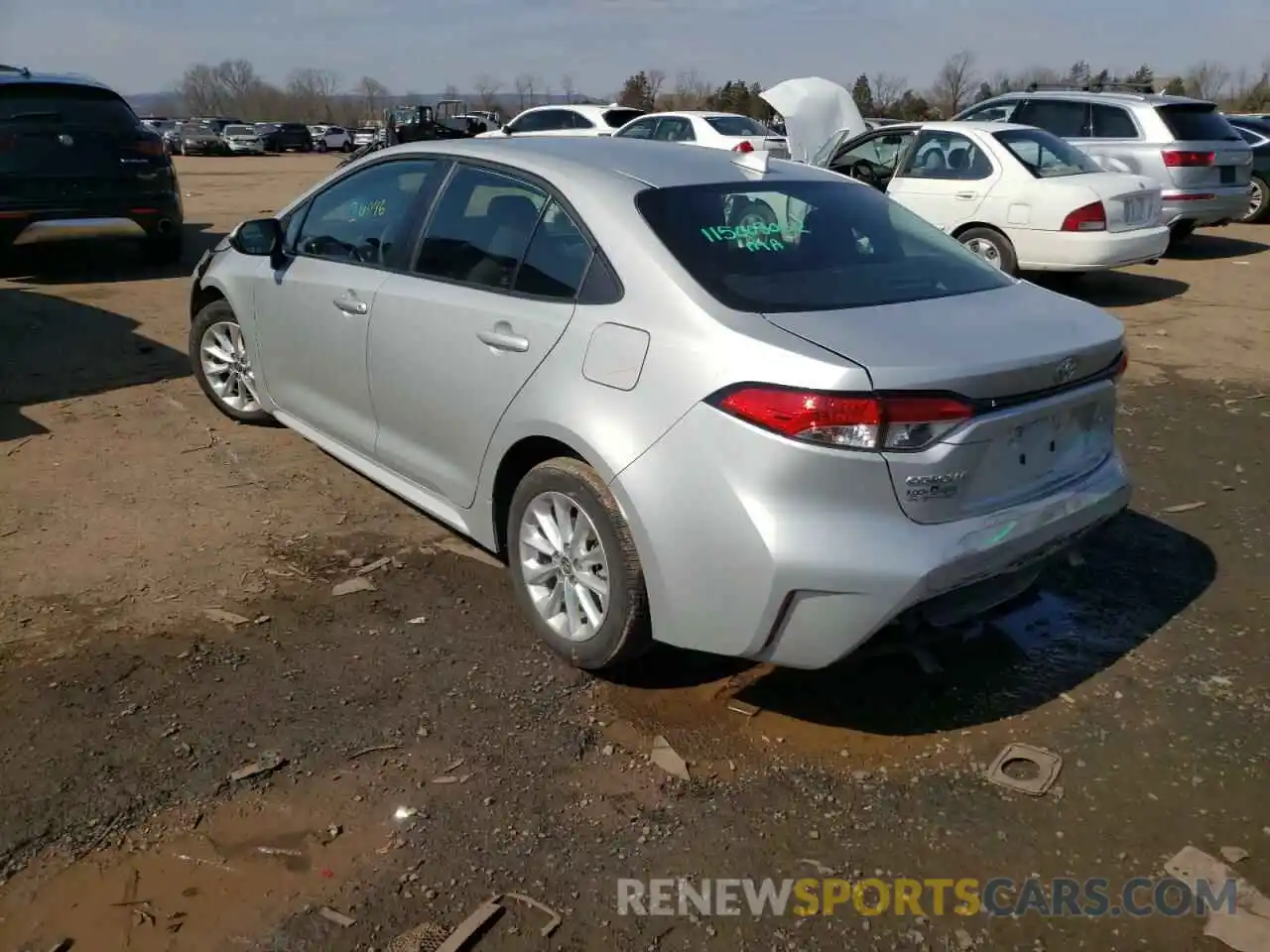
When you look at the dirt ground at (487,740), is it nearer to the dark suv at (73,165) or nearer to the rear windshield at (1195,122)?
the dark suv at (73,165)

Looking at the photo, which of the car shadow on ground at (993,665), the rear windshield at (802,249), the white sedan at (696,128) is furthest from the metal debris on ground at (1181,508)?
the white sedan at (696,128)

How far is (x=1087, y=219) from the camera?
913 cm

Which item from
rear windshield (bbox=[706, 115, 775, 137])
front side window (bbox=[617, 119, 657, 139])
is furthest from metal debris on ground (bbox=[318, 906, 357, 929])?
front side window (bbox=[617, 119, 657, 139])

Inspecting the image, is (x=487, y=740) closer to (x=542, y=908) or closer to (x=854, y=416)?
(x=542, y=908)

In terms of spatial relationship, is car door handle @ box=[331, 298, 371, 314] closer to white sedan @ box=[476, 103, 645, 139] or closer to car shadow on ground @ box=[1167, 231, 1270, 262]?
car shadow on ground @ box=[1167, 231, 1270, 262]

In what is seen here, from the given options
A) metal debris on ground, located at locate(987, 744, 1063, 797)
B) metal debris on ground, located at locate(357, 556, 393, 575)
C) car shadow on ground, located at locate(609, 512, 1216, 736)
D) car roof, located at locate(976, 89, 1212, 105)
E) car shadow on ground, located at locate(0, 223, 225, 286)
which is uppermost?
car roof, located at locate(976, 89, 1212, 105)

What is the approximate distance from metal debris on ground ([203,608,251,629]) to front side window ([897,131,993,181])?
7936 mm

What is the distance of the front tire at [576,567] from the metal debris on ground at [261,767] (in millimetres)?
943

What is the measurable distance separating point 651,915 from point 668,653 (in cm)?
123

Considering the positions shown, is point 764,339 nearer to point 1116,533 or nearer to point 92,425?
point 1116,533

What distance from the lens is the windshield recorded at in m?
9.55

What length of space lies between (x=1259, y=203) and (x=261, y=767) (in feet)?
57.0

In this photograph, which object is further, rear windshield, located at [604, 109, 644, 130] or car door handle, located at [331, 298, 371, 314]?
rear windshield, located at [604, 109, 644, 130]

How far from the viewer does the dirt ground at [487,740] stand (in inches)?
102
